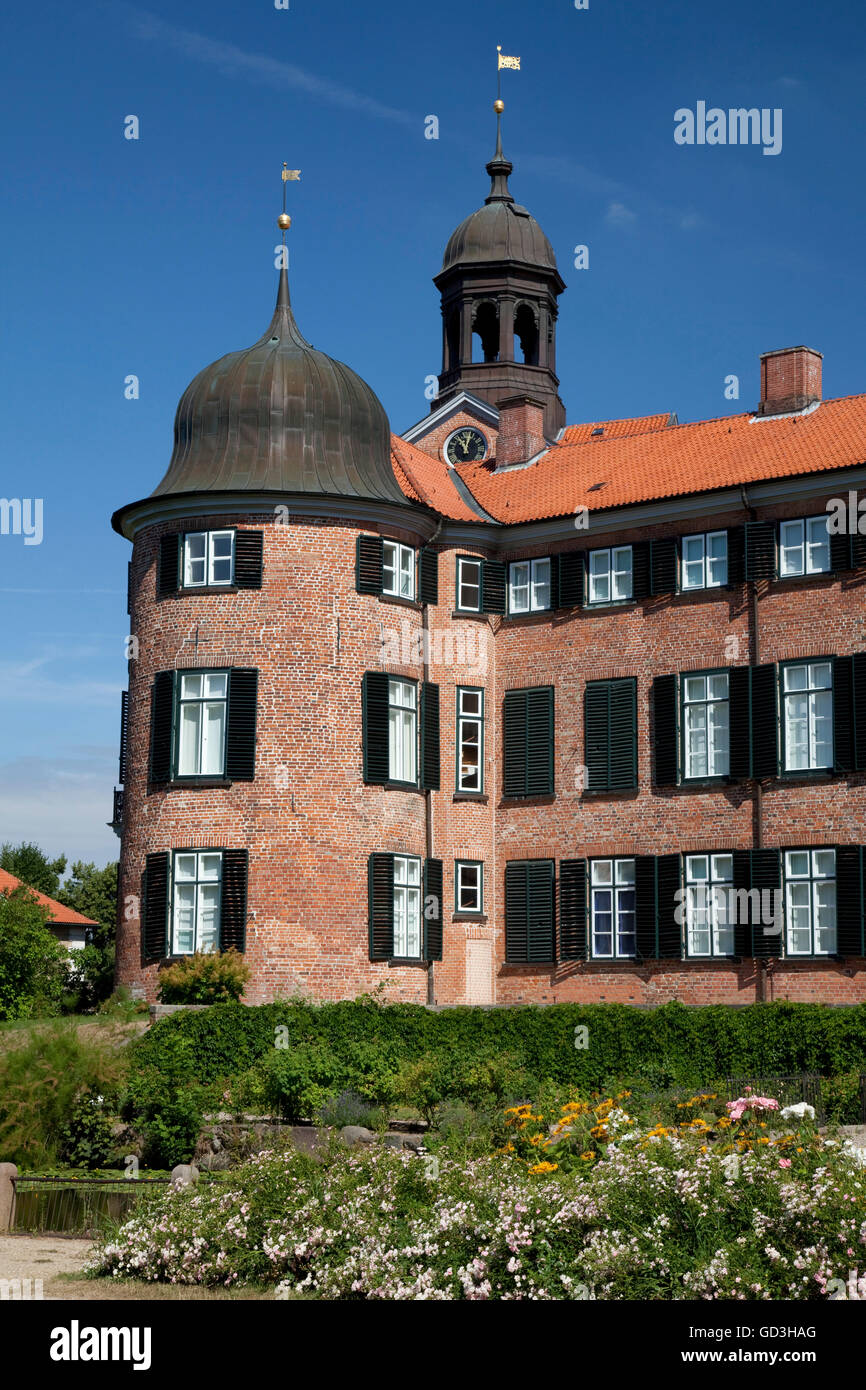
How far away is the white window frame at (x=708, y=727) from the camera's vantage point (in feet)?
107

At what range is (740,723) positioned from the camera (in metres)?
32.3

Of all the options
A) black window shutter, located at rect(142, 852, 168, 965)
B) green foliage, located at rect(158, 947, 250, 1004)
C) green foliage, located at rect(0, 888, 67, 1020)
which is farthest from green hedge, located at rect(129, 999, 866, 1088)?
green foliage, located at rect(0, 888, 67, 1020)

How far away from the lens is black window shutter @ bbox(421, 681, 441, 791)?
34.4m

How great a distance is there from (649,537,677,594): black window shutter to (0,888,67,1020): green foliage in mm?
14911

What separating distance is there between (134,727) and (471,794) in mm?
6891

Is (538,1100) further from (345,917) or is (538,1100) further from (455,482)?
(455,482)

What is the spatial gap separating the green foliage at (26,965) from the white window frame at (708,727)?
13.9 meters

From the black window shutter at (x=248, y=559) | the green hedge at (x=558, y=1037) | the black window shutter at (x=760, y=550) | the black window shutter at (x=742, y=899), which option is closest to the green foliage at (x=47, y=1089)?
the green hedge at (x=558, y=1037)

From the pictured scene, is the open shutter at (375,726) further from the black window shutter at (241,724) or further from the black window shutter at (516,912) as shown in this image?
the black window shutter at (516,912)

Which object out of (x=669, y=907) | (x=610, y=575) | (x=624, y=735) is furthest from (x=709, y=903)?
(x=610, y=575)

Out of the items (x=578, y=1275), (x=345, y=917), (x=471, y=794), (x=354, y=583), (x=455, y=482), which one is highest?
(x=455, y=482)

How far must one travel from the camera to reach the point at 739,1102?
1684 cm

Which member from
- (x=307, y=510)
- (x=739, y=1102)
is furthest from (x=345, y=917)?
(x=739, y=1102)
